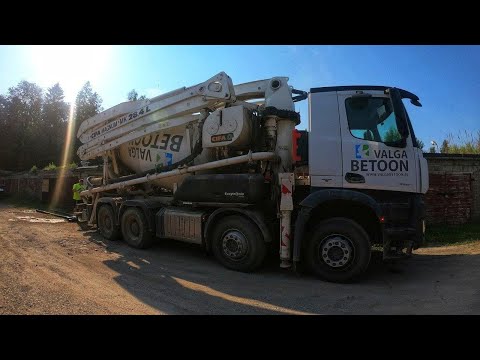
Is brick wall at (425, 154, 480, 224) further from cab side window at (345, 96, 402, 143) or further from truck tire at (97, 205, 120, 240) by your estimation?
truck tire at (97, 205, 120, 240)

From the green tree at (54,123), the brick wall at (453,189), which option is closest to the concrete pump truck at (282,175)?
the brick wall at (453,189)

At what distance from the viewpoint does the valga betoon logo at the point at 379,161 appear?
5.48 meters

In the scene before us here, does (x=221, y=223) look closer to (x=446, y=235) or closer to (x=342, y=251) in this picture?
(x=342, y=251)

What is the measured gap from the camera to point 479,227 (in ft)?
32.8

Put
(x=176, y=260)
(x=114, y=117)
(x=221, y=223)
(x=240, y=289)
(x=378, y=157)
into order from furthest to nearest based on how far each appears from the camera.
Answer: (x=114, y=117) < (x=176, y=260) < (x=221, y=223) < (x=378, y=157) < (x=240, y=289)

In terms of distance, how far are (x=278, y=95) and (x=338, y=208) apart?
2441 millimetres

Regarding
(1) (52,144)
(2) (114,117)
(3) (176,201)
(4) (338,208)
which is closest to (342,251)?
(4) (338,208)

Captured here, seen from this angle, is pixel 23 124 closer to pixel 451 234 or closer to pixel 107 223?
pixel 107 223

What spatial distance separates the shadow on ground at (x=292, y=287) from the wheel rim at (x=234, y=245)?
0.30m

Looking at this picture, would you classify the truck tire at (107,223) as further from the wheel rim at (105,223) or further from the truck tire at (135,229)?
the truck tire at (135,229)

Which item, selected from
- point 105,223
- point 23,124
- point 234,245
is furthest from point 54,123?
point 234,245

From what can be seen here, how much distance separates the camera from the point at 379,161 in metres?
5.51

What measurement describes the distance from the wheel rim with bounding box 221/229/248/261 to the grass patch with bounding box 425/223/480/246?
18.0ft

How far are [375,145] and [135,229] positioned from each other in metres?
5.50
